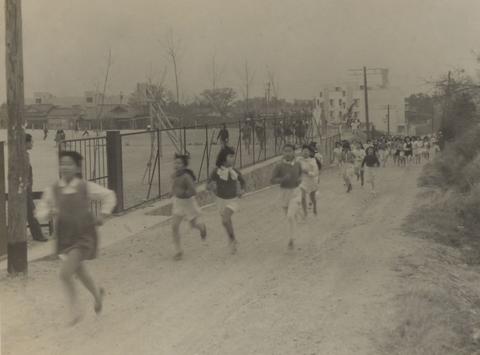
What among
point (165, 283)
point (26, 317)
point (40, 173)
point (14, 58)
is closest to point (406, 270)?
point (165, 283)

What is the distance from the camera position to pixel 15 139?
28.3 feet

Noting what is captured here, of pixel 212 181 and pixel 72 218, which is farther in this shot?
pixel 212 181

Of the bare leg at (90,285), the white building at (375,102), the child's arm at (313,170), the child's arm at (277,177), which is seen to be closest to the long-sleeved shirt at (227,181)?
the child's arm at (277,177)

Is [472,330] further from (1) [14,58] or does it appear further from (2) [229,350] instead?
(1) [14,58]

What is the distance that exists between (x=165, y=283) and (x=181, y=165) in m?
1.90

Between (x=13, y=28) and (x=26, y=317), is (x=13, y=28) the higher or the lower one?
the higher one

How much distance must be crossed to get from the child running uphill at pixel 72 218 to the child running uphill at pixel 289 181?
14.6ft

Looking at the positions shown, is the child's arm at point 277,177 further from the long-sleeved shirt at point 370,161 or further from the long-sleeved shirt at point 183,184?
the long-sleeved shirt at point 370,161

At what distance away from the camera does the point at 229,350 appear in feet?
19.1

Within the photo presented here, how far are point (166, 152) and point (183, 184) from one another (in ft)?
75.5

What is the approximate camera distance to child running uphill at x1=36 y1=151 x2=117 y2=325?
6.38m

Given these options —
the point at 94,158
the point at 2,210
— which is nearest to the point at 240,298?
the point at 2,210

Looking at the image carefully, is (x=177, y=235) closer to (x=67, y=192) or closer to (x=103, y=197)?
(x=103, y=197)

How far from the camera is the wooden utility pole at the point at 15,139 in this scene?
28.0 ft
